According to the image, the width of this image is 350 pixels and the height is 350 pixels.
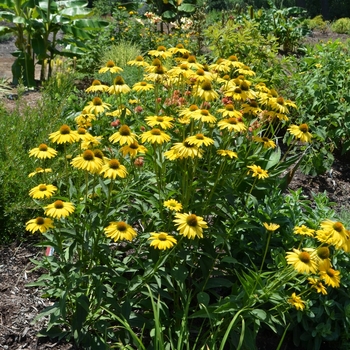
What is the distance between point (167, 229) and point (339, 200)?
95.3 inches

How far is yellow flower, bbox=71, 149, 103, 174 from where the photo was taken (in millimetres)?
2047

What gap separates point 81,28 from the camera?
23.2 ft

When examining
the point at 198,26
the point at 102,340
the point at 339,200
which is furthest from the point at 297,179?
the point at 198,26

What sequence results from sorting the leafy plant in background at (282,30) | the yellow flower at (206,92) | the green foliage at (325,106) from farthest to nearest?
the leafy plant in background at (282,30) → the green foliage at (325,106) → the yellow flower at (206,92)

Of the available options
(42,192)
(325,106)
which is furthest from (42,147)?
(325,106)

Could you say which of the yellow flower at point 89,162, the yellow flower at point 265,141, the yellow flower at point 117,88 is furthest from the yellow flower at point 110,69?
the yellow flower at point 265,141

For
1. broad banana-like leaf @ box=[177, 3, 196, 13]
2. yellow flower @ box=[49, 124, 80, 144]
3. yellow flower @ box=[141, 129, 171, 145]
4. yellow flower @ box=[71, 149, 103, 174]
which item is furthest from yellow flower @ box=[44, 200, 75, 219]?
broad banana-like leaf @ box=[177, 3, 196, 13]

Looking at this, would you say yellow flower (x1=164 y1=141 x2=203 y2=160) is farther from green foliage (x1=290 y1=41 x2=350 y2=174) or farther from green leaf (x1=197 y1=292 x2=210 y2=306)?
green foliage (x1=290 y1=41 x2=350 y2=174)

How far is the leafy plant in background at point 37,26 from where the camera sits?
6492 millimetres

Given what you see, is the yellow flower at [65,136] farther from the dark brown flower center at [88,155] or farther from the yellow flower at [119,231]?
the yellow flower at [119,231]

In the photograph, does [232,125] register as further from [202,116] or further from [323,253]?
[323,253]

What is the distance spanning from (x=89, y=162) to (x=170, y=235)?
25.1 inches

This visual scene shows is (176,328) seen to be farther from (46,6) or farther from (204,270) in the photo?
(46,6)

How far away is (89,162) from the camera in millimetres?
2072
